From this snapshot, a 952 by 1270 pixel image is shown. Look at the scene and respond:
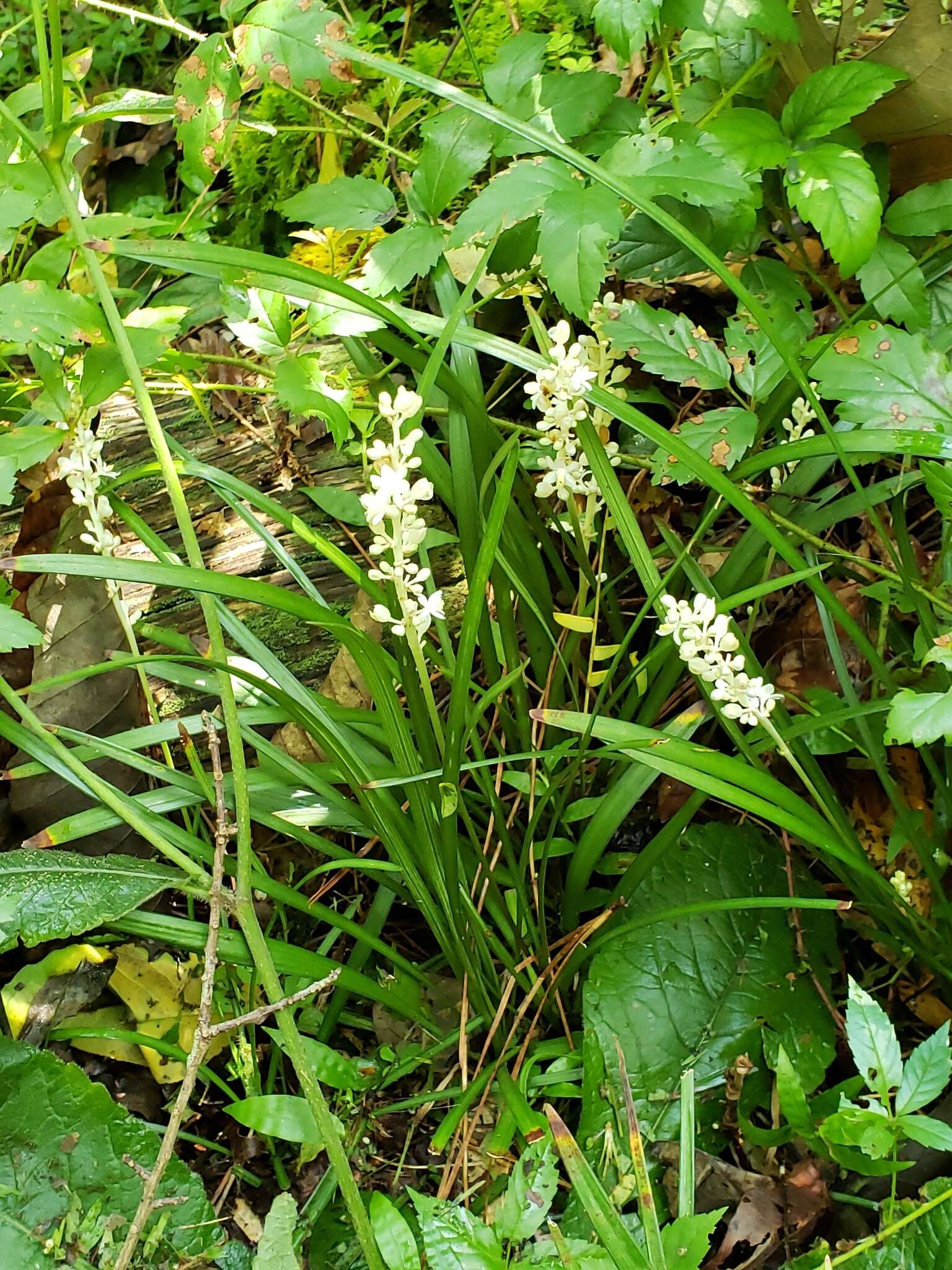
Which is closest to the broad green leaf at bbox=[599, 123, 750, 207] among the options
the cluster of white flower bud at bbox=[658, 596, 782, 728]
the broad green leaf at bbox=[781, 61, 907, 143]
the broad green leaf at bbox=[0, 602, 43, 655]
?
the broad green leaf at bbox=[781, 61, 907, 143]

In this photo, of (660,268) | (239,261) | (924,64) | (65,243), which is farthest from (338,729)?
(924,64)

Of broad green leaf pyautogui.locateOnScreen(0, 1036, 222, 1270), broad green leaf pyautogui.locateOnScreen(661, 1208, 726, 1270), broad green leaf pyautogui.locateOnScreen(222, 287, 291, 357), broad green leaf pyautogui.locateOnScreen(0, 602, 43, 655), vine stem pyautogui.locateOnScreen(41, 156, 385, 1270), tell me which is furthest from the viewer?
broad green leaf pyautogui.locateOnScreen(222, 287, 291, 357)

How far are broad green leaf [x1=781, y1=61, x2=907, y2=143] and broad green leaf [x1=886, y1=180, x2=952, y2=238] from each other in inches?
6.9

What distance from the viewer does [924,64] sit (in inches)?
59.3

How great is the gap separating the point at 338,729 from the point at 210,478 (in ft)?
1.47

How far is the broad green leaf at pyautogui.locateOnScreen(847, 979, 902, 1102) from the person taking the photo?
114 cm

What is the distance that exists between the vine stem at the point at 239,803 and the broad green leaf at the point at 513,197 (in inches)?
19.0

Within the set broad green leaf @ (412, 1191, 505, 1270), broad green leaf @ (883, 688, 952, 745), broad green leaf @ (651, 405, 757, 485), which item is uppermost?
broad green leaf @ (651, 405, 757, 485)

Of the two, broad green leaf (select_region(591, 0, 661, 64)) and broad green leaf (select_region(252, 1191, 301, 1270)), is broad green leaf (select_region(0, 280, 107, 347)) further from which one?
broad green leaf (select_region(252, 1191, 301, 1270))

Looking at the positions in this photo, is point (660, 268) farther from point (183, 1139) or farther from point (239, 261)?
point (183, 1139)

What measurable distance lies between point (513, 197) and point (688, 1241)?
128 centimetres

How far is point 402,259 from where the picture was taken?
4.66 feet

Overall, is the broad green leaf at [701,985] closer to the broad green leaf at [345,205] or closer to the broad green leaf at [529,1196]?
the broad green leaf at [529,1196]

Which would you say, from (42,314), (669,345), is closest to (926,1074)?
(669,345)
